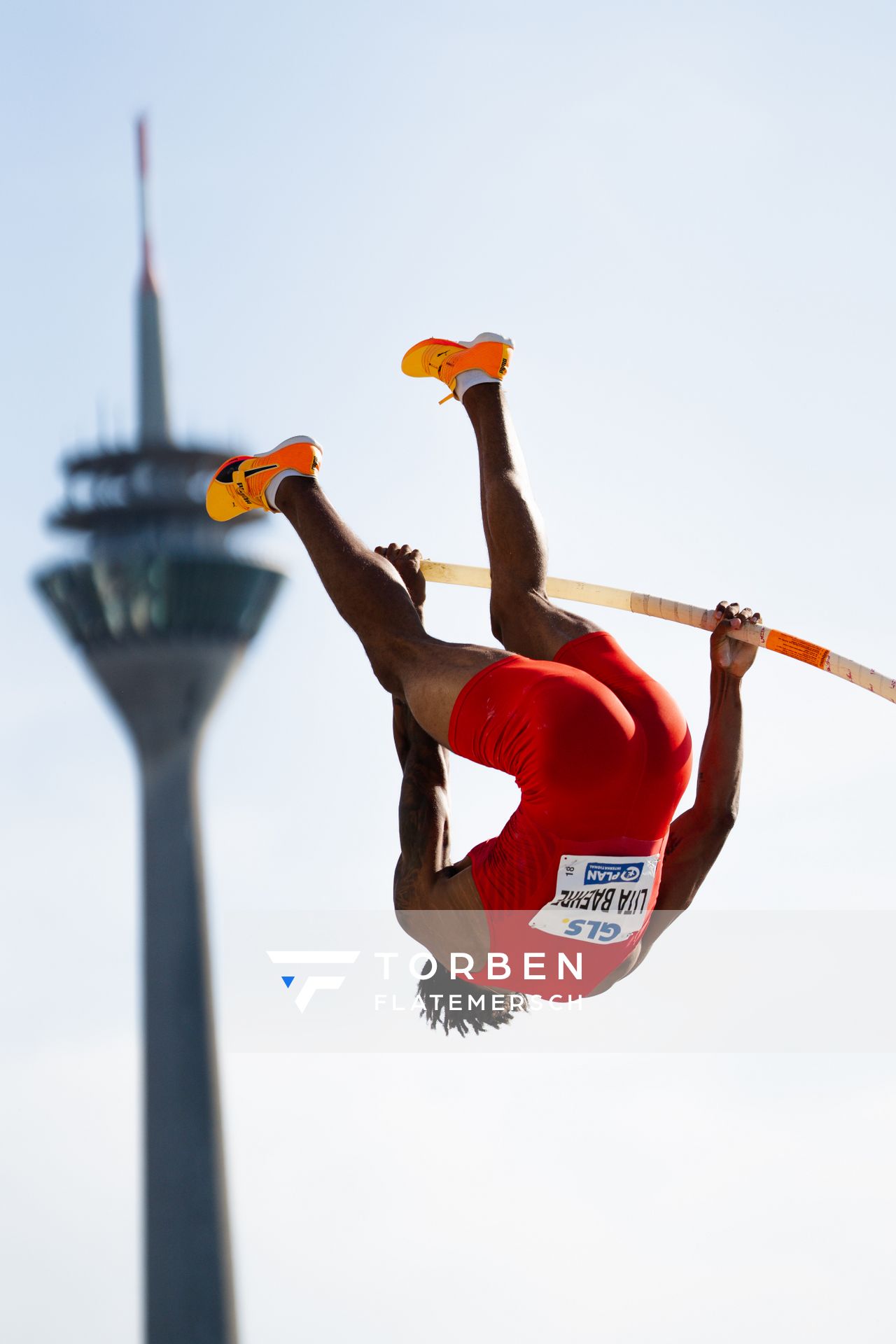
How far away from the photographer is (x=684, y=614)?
29.6 feet

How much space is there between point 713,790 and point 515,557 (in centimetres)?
155

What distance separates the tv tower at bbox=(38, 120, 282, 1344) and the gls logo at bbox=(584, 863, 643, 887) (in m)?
72.9

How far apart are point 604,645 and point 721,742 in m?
1.16

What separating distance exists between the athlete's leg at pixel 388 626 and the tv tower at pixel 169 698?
7205 centimetres

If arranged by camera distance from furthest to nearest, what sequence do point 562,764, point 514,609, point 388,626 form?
point 514,609 < point 388,626 < point 562,764

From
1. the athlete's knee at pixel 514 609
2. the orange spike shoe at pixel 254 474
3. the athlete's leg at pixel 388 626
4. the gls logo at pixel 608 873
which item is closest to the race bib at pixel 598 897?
the gls logo at pixel 608 873

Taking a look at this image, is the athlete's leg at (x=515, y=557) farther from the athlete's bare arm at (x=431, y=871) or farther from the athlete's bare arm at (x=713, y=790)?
the athlete's bare arm at (x=713, y=790)

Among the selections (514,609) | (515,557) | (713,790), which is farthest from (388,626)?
(713,790)

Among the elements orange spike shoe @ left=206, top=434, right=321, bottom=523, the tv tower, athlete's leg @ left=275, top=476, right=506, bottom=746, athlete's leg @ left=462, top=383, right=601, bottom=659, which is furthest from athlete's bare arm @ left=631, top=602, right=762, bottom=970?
the tv tower

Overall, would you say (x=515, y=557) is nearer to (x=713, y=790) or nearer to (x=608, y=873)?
(x=713, y=790)

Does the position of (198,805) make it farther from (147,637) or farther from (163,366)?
(163,366)

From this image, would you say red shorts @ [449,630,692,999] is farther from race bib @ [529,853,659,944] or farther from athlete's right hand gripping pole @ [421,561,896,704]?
athlete's right hand gripping pole @ [421,561,896,704]

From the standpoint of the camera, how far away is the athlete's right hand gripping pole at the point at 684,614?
8.55 metres

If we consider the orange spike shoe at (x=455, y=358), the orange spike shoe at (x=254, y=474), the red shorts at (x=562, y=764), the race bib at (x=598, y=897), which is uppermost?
the orange spike shoe at (x=455, y=358)
